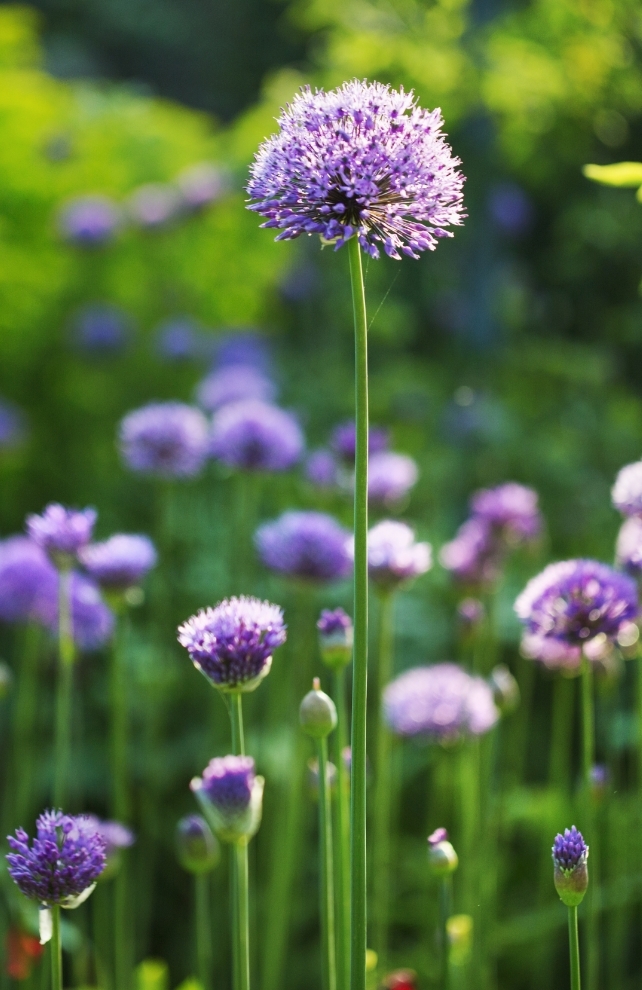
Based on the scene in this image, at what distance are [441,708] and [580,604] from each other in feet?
2.26

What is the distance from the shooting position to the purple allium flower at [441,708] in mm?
1813

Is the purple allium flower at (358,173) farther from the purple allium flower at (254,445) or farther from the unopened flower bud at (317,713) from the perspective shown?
the purple allium flower at (254,445)

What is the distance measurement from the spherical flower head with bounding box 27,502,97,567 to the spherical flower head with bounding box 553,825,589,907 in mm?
765

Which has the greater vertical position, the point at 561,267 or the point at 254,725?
the point at 561,267

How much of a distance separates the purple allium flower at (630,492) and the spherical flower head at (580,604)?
0.30 feet

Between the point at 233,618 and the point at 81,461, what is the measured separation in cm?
434

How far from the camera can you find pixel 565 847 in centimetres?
98

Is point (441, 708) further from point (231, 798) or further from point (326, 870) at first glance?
point (231, 798)

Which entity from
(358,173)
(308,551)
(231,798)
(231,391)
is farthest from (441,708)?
(231,391)

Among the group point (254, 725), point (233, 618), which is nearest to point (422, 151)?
point (233, 618)

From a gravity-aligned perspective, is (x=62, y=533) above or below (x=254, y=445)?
below

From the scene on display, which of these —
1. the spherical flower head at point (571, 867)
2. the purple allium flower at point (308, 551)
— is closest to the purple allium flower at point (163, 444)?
the purple allium flower at point (308, 551)

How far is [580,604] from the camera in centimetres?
122

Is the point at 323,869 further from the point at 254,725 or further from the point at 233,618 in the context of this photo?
the point at 254,725
